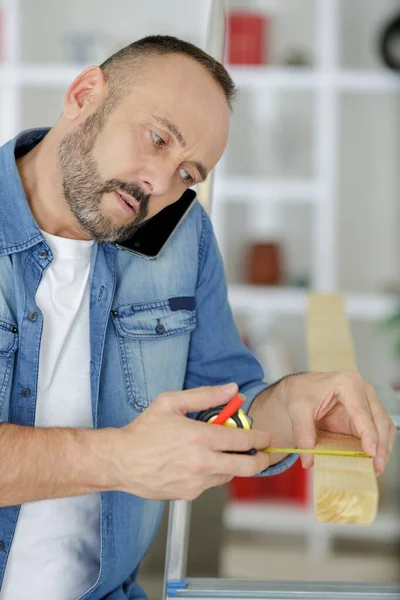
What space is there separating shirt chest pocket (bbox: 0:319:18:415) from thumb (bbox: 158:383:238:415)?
14.7 inches

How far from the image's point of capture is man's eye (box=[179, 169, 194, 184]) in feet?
4.22

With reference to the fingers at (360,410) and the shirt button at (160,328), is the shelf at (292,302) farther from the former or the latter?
the fingers at (360,410)

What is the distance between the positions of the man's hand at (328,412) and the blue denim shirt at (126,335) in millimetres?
96

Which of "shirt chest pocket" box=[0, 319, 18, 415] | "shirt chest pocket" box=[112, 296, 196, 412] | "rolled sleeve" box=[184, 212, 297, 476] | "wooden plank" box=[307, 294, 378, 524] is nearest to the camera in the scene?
"wooden plank" box=[307, 294, 378, 524]

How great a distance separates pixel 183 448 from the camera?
94 centimetres

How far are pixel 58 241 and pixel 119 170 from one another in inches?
6.5

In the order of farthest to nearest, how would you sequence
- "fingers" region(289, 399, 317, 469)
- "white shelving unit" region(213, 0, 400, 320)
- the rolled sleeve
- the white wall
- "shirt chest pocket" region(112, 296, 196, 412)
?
the white wall
"white shelving unit" region(213, 0, 400, 320)
the rolled sleeve
"shirt chest pocket" region(112, 296, 196, 412)
"fingers" region(289, 399, 317, 469)

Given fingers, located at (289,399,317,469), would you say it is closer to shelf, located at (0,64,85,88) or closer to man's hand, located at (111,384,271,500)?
man's hand, located at (111,384,271,500)

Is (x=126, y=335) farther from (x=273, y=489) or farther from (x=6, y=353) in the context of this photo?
(x=273, y=489)

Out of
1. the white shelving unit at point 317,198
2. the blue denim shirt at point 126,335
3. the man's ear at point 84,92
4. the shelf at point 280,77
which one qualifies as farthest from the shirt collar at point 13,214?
the shelf at point 280,77

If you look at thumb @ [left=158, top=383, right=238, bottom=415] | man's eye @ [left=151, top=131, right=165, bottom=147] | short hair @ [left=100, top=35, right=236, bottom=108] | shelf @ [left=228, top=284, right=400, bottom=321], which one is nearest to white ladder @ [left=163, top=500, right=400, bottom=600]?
thumb @ [left=158, top=383, right=238, bottom=415]

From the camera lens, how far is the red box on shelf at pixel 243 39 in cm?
380

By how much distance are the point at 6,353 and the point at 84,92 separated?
1.41ft

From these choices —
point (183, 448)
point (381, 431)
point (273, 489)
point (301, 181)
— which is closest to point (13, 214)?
point (183, 448)
